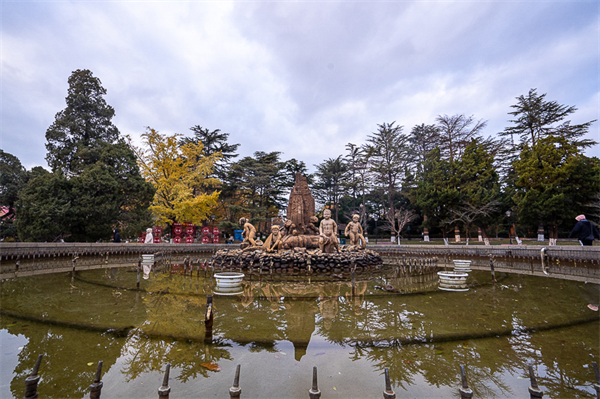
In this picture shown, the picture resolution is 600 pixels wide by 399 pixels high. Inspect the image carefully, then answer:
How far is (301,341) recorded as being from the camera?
4484 millimetres

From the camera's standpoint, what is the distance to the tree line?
1612 centimetres

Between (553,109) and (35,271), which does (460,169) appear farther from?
(35,271)

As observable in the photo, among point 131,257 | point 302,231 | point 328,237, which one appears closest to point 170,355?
point 328,237

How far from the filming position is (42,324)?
510 cm

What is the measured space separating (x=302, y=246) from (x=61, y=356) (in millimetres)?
10670

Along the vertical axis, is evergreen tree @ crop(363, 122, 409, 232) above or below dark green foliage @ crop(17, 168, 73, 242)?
above

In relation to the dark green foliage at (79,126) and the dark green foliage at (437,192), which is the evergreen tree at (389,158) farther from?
the dark green foliage at (79,126)

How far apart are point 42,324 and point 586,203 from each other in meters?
31.2

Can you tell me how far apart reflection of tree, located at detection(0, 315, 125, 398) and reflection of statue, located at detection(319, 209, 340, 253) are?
9.36 m

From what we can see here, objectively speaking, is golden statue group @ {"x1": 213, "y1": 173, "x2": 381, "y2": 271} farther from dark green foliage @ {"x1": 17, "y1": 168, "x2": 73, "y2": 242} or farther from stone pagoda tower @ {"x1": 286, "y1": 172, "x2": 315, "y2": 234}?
dark green foliage @ {"x1": 17, "y1": 168, "x2": 73, "y2": 242}

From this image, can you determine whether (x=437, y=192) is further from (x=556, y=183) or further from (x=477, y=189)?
(x=556, y=183)

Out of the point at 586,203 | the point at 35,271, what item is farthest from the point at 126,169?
the point at 586,203

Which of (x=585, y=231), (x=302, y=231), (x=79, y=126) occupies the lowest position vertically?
(x=302, y=231)

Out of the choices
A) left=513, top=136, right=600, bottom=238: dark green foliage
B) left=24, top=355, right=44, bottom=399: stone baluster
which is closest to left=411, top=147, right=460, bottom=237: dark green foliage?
left=513, top=136, right=600, bottom=238: dark green foliage
